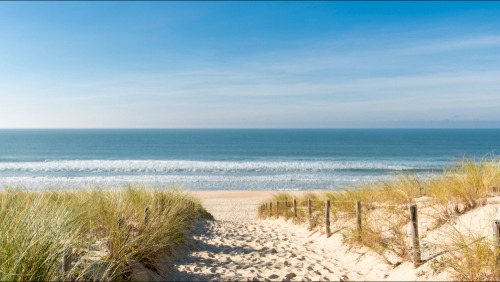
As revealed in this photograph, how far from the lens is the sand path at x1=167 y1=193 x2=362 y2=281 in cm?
517

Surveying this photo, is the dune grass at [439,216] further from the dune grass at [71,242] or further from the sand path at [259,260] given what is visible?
the dune grass at [71,242]

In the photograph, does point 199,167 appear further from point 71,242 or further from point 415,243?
point 71,242

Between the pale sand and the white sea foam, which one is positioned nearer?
the pale sand

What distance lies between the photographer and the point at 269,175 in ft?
113

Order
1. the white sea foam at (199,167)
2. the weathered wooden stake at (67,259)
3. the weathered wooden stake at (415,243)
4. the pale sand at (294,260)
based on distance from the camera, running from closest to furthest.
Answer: the weathered wooden stake at (67,259) < the weathered wooden stake at (415,243) < the pale sand at (294,260) < the white sea foam at (199,167)

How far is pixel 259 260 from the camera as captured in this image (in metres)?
6.23

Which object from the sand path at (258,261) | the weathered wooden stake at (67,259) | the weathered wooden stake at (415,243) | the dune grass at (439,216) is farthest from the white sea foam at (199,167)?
the weathered wooden stake at (67,259)

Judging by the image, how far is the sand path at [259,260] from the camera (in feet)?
17.0

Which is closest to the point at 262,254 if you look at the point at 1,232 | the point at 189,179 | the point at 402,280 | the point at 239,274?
the point at 239,274

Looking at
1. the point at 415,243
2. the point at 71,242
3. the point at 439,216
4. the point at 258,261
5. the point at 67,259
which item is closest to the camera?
the point at 67,259

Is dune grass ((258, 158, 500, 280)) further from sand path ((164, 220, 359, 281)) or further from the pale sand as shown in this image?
sand path ((164, 220, 359, 281))

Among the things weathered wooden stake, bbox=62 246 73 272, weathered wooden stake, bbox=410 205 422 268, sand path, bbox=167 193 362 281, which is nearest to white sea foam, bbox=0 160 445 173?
sand path, bbox=167 193 362 281

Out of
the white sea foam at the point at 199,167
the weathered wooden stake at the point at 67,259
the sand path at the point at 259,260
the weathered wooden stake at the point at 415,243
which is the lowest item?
the white sea foam at the point at 199,167

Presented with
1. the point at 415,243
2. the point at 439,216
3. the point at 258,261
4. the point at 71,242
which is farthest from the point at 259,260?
the point at 71,242
